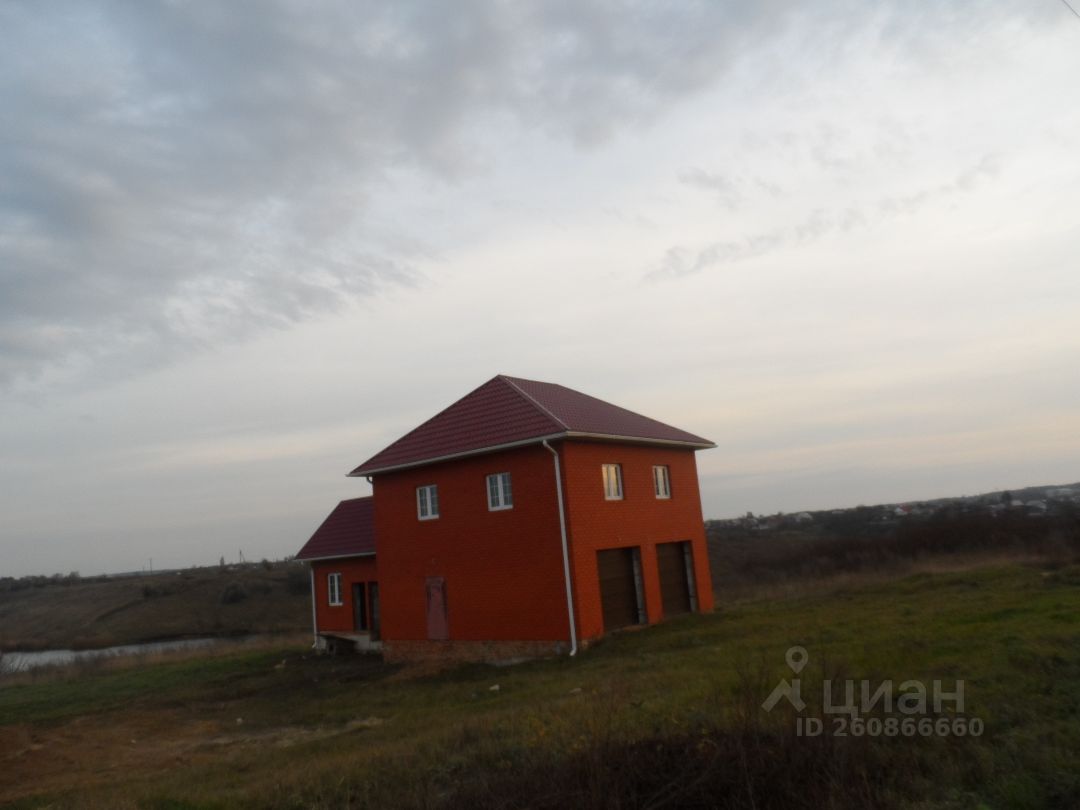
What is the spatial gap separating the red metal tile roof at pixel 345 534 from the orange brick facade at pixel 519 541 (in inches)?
197

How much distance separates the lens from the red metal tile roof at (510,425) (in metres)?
19.5

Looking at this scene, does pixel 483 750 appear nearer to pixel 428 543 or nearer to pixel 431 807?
pixel 431 807

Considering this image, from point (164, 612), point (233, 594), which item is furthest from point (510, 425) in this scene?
point (164, 612)

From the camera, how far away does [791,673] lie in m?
9.99

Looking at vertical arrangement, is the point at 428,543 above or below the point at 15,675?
above

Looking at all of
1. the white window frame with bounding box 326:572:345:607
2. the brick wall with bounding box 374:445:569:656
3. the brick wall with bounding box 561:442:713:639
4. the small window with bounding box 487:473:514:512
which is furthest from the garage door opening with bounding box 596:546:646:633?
the white window frame with bounding box 326:572:345:607

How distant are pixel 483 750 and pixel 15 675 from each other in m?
33.0

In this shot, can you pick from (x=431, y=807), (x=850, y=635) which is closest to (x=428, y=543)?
(x=850, y=635)

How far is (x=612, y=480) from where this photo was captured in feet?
67.5

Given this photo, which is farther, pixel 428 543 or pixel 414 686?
Result: pixel 428 543

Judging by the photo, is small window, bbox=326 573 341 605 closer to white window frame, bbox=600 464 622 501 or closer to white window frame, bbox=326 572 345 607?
white window frame, bbox=326 572 345 607

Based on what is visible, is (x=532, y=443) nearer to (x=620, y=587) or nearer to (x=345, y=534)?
(x=620, y=587)

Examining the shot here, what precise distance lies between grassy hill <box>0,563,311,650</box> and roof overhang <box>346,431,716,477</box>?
3195 centimetres

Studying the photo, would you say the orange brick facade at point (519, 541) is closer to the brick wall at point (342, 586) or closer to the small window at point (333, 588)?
the brick wall at point (342, 586)
